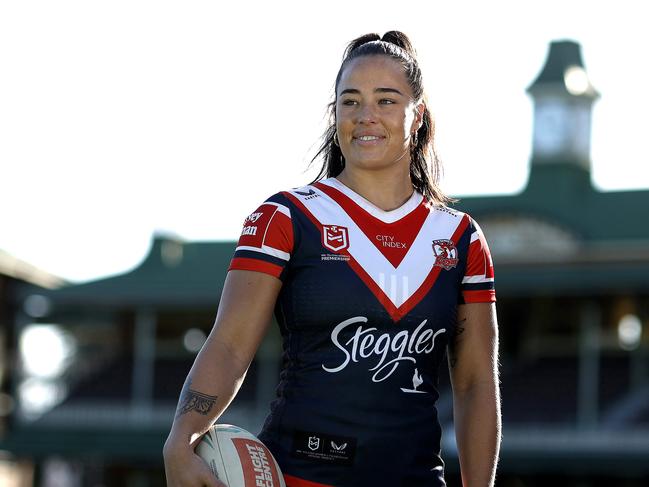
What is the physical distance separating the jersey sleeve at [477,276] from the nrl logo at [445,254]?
77 millimetres

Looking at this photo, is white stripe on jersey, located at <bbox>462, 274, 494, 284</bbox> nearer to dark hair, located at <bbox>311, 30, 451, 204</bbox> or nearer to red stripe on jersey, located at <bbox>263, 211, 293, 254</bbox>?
dark hair, located at <bbox>311, 30, 451, 204</bbox>

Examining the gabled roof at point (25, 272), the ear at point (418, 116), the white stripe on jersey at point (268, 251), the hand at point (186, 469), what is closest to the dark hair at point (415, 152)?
the ear at point (418, 116)

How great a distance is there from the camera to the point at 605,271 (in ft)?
94.6

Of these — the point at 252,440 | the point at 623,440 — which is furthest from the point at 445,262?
the point at 623,440

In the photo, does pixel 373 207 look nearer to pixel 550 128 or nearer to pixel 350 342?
pixel 350 342

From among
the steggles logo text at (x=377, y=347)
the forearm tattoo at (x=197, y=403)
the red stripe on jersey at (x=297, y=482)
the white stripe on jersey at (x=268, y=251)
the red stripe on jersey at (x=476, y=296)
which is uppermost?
the white stripe on jersey at (x=268, y=251)

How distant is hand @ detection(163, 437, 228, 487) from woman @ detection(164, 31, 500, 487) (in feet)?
0.03

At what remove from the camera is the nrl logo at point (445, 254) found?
166 inches

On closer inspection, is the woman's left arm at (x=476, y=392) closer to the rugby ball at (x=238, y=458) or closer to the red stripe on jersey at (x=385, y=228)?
the red stripe on jersey at (x=385, y=228)

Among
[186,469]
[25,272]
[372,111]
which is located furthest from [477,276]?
[25,272]

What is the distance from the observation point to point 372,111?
4.16 m

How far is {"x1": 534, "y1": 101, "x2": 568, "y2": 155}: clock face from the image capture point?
3875 cm

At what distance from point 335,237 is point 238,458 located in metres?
0.65

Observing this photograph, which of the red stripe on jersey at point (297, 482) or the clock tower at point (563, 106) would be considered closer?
the red stripe on jersey at point (297, 482)
